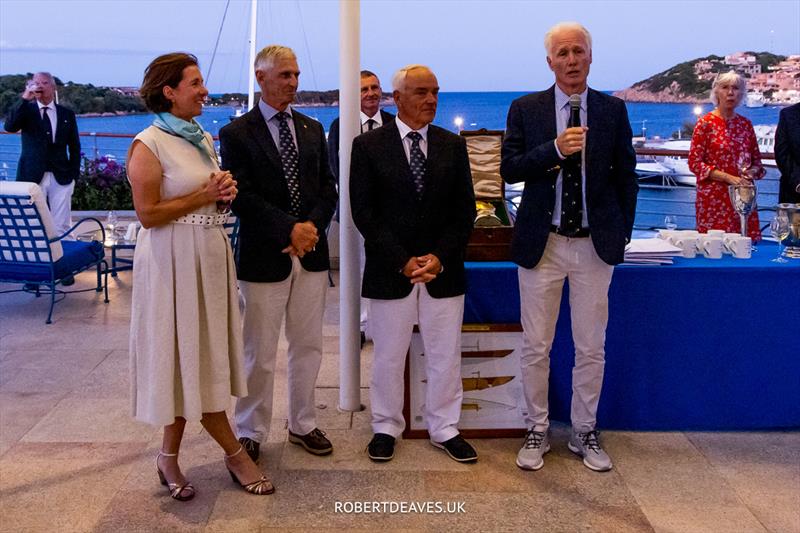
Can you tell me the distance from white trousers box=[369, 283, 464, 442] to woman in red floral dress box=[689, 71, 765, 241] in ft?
6.62

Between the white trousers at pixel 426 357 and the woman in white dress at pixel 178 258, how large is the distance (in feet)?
2.36

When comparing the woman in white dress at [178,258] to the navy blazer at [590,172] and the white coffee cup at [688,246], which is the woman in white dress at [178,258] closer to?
the navy blazer at [590,172]

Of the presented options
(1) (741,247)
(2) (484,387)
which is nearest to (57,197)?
(2) (484,387)

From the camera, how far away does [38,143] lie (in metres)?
7.17

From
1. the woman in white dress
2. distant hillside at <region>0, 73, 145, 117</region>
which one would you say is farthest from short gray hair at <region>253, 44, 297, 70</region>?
distant hillside at <region>0, 73, 145, 117</region>

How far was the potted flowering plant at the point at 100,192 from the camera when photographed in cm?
1043

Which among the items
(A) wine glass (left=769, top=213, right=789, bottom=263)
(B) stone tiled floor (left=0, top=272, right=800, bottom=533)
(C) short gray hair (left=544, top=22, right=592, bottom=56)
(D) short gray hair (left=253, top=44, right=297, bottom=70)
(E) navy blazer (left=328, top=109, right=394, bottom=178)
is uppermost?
(C) short gray hair (left=544, top=22, right=592, bottom=56)

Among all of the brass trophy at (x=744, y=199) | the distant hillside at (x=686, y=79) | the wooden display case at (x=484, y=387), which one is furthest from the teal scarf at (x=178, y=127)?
the distant hillside at (x=686, y=79)

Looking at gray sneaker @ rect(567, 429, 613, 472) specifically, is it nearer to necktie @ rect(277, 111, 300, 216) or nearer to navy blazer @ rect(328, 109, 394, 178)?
necktie @ rect(277, 111, 300, 216)

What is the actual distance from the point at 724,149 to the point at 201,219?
3.16m

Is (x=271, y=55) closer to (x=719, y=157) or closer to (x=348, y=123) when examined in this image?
(x=348, y=123)

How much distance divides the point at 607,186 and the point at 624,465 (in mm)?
1154

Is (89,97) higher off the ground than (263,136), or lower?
higher

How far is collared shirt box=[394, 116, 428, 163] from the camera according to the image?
335cm
